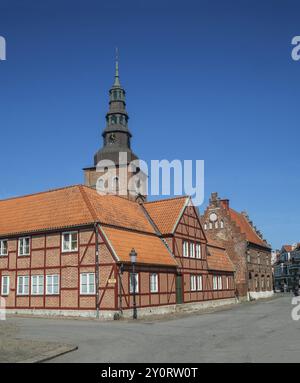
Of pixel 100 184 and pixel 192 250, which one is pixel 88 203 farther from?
pixel 100 184

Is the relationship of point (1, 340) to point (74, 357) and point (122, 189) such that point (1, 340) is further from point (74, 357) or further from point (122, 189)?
point (122, 189)

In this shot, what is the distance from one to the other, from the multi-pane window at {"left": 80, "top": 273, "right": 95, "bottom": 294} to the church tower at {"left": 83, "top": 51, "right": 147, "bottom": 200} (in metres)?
25.5

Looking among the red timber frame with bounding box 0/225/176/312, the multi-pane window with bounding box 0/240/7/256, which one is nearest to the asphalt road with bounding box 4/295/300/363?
the red timber frame with bounding box 0/225/176/312

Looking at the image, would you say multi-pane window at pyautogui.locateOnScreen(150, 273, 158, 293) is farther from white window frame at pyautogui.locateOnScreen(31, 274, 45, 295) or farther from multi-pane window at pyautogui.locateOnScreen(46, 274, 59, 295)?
white window frame at pyautogui.locateOnScreen(31, 274, 45, 295)

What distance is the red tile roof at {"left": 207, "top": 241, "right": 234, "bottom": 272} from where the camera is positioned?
4600 centimetres

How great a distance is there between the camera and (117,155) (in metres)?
55.6

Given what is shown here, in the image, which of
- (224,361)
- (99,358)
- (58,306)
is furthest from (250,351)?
(58,306)

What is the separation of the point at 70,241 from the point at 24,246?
15.0 feet

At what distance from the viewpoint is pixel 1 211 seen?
39.2m

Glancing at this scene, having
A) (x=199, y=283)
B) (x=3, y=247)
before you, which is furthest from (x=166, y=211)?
(x=3, y=247)

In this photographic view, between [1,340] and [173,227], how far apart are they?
2228 centimetres

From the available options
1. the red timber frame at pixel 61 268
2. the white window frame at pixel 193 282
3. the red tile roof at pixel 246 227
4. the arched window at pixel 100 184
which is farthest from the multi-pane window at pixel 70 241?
the red tile roof at pixel 246 227

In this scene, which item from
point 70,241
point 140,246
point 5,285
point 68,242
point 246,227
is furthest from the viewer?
point 246,227

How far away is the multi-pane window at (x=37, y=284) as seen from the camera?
32.0 m
